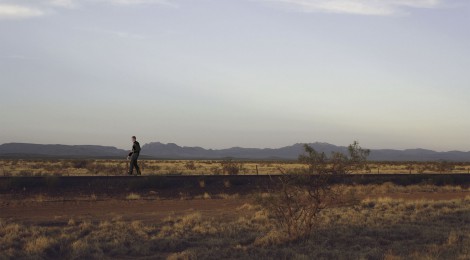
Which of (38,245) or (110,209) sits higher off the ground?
(110,209)

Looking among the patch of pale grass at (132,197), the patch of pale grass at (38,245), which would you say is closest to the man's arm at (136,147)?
the patch of pale grass at (132,197)

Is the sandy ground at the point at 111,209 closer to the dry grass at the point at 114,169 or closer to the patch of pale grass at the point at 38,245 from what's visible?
the patch of pale grass at the point at 38,245

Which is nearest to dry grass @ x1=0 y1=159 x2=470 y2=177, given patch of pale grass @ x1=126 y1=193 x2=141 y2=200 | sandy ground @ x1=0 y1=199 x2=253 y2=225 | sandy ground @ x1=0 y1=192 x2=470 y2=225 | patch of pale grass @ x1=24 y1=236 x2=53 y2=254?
sandy ground @ x1=0 y1=192 x2=470 y2=225

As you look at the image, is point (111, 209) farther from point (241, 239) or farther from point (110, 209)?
point (241, 239)

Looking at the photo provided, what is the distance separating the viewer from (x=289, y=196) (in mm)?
17594

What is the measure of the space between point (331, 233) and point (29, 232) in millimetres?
9237

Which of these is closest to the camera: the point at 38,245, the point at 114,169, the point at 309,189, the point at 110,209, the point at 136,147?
the point at 38,245

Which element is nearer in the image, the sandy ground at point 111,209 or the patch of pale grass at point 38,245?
the patch of pale grass at point 38,245

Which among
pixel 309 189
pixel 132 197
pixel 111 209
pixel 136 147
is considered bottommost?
pixel 111 209

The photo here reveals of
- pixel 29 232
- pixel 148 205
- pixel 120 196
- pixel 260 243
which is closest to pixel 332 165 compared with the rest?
pixel 260 243

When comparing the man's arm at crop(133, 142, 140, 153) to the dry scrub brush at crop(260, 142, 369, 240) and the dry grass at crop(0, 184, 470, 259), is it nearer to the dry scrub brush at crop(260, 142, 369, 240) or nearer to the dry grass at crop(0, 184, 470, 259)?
the dry grass at crop(0, 184, 470, 259)

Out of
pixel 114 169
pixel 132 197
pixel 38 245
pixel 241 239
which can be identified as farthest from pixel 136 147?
pixel 114 169

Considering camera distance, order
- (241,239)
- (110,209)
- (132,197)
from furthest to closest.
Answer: (132,197)
(110,209)
(241,239)

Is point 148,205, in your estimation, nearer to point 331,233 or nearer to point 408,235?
point 331,233
